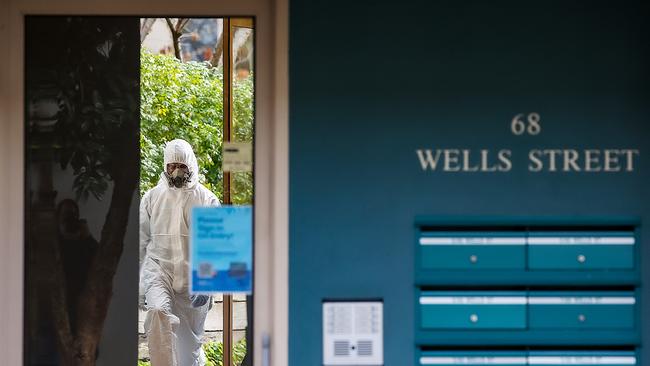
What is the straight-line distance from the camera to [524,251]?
3.58 m

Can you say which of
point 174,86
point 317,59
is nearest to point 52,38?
point 174,86

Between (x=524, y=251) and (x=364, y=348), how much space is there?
27.0 inches

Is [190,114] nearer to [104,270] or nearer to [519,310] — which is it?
[104,270]

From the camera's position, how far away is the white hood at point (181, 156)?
14.5ft

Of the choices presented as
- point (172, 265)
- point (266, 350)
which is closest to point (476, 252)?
point (266, 350)

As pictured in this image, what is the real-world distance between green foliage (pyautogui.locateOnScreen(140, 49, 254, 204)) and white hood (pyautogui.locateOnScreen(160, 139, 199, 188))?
0.03 m

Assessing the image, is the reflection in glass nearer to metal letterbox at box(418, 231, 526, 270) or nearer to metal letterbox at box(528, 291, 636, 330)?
metal letterbox at box(418, 231, 526, 270)

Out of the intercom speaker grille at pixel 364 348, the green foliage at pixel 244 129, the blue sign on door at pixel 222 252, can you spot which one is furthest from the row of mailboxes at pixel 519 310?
the green foliage at pixel 244 129

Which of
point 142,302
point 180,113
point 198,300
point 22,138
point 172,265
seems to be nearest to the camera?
point 22,138

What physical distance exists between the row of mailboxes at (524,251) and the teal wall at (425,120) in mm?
77

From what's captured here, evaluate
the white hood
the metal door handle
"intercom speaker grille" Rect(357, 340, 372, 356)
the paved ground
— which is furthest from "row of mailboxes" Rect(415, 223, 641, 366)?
the white hood

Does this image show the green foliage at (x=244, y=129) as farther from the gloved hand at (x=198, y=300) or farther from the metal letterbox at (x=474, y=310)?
the gloved hand at (x=198, y=300)

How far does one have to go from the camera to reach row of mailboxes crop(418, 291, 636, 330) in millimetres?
3588

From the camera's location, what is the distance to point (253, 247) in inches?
148
